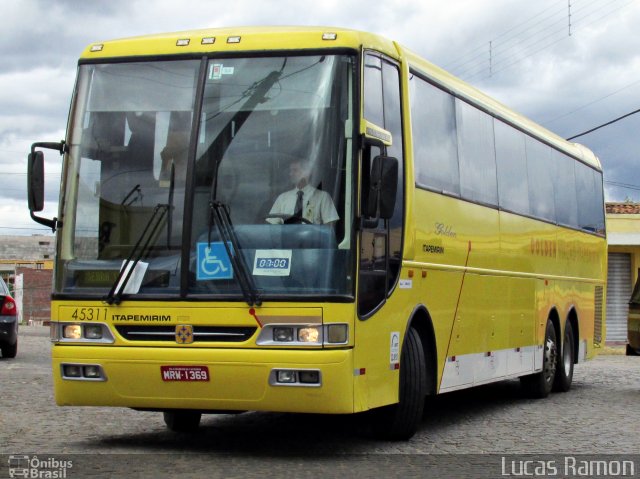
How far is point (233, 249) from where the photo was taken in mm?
9531

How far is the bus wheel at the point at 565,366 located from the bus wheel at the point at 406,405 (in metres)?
7.33

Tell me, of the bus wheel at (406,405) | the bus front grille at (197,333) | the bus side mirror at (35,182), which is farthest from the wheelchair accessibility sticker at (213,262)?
the bus wheel at (406,405)

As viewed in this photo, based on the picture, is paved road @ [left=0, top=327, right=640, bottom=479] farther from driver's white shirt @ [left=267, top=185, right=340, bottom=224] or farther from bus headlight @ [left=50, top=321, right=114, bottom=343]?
driver's white shirt @ [left=267, top=185, right=340, bottom=224]

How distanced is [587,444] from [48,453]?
4699 mm

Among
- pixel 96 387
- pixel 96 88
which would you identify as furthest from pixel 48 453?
pixel 96 88

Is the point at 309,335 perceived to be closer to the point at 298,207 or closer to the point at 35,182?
the point at 298,207

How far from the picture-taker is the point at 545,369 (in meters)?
16.9

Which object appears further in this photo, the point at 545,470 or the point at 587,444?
the point at 587,444

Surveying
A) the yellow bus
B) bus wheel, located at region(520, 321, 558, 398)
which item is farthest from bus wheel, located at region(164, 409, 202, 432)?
bus wheel, located at region(520, 321, 558, 398)

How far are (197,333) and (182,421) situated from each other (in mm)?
2283

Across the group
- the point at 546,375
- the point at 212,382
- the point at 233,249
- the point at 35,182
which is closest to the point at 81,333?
the point at 212,382

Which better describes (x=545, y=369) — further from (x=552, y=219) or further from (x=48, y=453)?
(x=48, y=453)

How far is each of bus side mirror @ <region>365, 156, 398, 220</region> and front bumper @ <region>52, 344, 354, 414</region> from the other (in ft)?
3.82

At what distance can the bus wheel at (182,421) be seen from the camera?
11523 millimetres
